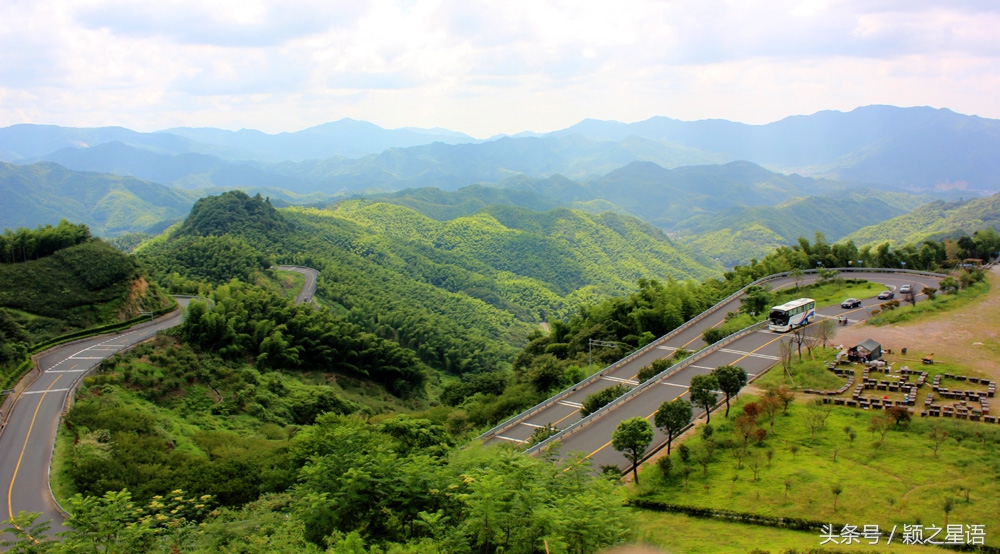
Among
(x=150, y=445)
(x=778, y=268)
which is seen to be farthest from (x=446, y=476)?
(x=778, y=268)

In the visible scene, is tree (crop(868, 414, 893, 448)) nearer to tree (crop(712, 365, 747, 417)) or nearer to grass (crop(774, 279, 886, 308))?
tree (crop(712, 365, 747, 417))

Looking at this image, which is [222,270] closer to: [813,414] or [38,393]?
[38,393]

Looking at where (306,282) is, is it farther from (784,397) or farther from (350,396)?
(784,397)

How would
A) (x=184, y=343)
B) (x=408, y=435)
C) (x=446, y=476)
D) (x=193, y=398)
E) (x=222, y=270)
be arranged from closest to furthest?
1. (x=446, y=476)
2. (x=408, y=435)
3. (x=193, y=398)
4. (x=184, y=343)
5. (x=222, y=270)

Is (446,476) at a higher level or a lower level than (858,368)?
higher

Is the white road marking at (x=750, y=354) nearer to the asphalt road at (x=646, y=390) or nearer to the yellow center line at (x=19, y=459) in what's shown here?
the asphalt road at (x=646, y=390)

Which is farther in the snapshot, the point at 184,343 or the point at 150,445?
the point at 184,343

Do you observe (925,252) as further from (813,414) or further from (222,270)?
(222,270)

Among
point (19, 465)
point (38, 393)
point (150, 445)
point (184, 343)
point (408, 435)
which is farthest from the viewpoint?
point (184, 343)
